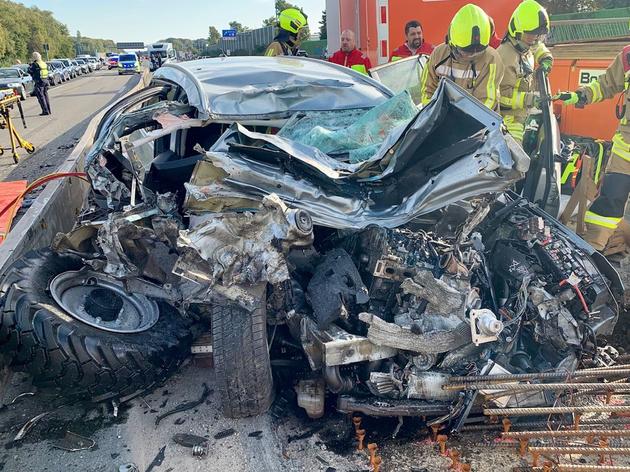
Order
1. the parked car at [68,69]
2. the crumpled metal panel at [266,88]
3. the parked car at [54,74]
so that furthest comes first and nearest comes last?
the parked car at [68,69], the parked car at [54,74], the crumpled metal panel at [266,88]

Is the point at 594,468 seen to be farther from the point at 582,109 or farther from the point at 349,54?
the point at 349,54

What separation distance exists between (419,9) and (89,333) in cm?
770

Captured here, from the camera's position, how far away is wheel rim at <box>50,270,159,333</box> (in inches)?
126

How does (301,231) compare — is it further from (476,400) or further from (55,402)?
(55,402)

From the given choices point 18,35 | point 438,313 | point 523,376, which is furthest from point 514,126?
point 18,35

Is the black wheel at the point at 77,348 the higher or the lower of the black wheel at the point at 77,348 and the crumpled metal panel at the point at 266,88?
the lower

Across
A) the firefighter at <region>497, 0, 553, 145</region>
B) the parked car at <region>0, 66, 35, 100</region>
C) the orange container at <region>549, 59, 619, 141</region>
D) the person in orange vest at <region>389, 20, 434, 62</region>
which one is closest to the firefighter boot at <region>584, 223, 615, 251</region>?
the firefighter at <region>497, 0, 553, 145</region>

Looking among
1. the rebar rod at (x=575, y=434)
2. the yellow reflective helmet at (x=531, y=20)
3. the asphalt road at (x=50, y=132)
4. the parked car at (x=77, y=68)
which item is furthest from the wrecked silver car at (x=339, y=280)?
the parked car at (x=77, y=68)

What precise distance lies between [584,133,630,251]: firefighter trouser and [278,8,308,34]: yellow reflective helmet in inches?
158

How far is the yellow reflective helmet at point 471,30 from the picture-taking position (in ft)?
13.9

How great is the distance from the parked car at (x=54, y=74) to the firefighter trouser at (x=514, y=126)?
25.7 m

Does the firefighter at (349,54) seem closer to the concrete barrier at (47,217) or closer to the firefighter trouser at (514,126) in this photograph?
the firefighter trouser at (514,126)

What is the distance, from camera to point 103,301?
3.31 metres

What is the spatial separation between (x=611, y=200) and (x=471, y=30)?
6.33ft
